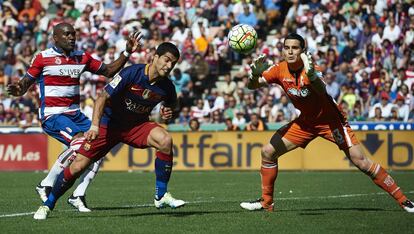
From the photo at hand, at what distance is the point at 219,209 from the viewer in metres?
13.4

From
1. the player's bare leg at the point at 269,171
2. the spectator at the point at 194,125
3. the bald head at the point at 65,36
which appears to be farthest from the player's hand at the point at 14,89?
the spectator at the point at 194,125

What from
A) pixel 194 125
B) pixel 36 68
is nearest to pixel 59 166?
pixel 36 68

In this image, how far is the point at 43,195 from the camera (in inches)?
534

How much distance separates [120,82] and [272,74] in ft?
6.96

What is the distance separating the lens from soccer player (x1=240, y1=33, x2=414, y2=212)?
41.0ft

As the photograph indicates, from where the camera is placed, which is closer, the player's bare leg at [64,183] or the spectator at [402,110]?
the player's bare leg at [64,183]

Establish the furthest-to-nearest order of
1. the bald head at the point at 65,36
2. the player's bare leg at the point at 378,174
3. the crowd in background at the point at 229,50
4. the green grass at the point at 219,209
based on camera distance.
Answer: the crowd in background at the point at 229,50 → the bald head at the point at 65,36 → the player's bare leg at the point at 378,174 → the green grass at the point at 219,209

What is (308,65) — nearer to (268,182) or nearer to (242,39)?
(242,39)

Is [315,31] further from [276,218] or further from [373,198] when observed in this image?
[276,218]

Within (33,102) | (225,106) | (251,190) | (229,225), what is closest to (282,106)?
(225,106)

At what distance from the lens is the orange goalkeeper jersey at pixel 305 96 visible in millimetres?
12508

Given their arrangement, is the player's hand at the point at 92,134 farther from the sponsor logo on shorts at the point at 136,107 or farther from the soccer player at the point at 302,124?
the soccer player at the point at 302,124

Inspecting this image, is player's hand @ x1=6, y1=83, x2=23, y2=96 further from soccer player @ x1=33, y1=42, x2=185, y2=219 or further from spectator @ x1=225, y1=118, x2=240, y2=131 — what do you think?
spectator @ x1=225, y1=118, x2=240, y2=131

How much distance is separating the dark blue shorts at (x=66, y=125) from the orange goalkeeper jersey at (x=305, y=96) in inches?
109
